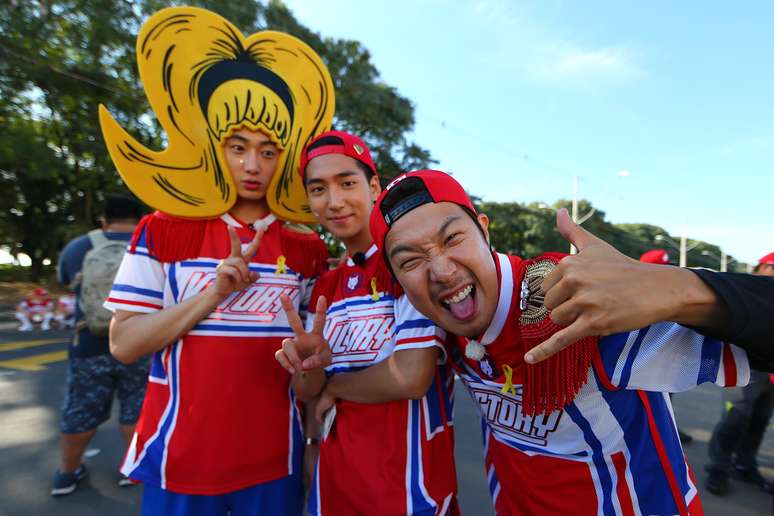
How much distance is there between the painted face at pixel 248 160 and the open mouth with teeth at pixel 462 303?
3.10 ft

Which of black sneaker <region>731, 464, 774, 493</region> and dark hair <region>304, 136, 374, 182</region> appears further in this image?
black sneaker <region>731, 464, 774, 493</region>

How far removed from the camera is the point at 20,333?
8328 mm

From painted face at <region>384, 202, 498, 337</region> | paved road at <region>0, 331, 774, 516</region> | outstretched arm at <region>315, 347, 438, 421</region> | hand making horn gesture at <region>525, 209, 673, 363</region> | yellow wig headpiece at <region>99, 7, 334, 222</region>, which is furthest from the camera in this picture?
paved road at <region>0, 331, 774, 516</region>

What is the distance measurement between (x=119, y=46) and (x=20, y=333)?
679 cm

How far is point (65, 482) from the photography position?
9.50 ft

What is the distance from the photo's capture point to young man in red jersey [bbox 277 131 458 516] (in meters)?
1.40

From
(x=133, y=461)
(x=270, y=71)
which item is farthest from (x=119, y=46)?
Result: (x=133, y=461)

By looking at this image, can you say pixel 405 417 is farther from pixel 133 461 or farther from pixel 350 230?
pixel 133 461

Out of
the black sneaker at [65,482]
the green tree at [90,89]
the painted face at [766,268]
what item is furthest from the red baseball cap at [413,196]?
the green tree at [90,89]

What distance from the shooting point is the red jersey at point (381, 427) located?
4.60 feet

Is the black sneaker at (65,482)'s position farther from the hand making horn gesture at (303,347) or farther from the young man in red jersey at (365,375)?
the hand making horn gesture at (303,347)

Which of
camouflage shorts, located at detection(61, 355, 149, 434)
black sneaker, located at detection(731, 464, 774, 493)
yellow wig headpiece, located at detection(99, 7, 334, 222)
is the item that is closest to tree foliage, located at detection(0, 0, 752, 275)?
camouflage shorts, located at detection(61, 355, 149, 434)

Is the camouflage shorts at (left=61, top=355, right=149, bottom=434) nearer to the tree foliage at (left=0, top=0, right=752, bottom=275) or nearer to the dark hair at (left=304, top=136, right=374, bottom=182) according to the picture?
the dark hair at (left=304, top=136, right=374, bottom=182)

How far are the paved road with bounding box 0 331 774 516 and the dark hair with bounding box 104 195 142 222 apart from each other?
77.0 inches
